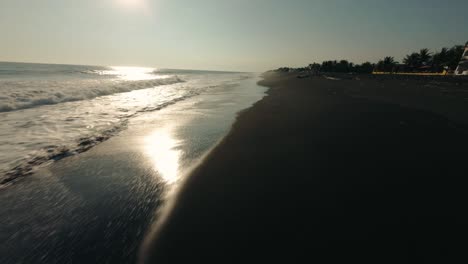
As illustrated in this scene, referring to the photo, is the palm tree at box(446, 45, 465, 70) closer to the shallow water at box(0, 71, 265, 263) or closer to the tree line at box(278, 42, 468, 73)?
the tree line at box(278, 42, 468, 73)

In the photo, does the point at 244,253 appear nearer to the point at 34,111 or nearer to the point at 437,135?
the point at 437,135

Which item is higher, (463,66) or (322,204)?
(322,204)

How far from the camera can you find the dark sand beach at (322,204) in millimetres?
2627

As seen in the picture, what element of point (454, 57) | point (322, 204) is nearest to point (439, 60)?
point (454, 57)

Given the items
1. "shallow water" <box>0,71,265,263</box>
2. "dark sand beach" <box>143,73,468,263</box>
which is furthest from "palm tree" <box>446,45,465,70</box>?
"shallow water" <box>0,71,265,263</box>

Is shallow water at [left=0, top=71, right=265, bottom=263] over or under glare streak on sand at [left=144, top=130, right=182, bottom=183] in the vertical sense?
over

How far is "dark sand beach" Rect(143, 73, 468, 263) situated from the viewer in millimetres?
2627

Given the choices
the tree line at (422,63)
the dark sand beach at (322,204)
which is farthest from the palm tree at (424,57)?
the dark sand beach at (322,204)

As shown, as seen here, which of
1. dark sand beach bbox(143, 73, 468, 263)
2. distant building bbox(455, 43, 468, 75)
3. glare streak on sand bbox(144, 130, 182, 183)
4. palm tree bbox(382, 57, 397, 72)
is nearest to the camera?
dark sand beach bbox(143, 73, 468, 263)

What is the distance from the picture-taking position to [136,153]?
6008 mm

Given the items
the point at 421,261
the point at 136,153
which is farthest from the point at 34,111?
the point at 421,261

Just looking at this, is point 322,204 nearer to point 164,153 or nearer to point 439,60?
point 164,153

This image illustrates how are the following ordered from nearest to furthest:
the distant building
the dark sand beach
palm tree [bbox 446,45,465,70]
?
the dark sand beach → the distant building → palm tree [bbox 446,45,465,70]

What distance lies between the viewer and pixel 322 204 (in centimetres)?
355
